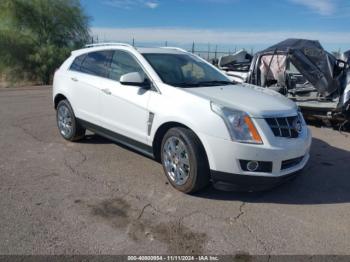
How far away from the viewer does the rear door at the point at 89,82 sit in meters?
5.30

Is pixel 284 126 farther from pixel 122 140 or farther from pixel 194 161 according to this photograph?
pixel 122 140

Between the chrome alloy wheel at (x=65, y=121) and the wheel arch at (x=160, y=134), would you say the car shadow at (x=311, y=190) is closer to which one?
the wheel arch at (x=160, y=134)

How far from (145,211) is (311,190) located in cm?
216

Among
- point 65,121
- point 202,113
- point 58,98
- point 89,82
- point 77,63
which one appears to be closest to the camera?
point 202,113

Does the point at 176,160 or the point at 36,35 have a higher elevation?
the point at 36,35

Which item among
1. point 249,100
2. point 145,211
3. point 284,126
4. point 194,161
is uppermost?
point 249,100

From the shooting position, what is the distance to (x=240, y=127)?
3.69 meters

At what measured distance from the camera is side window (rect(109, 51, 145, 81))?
4820mm

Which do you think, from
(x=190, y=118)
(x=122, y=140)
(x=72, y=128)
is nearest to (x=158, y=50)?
(x=122, y=140)

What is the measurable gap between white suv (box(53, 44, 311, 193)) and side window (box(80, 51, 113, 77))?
0.02 meters

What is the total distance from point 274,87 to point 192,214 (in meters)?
5.76

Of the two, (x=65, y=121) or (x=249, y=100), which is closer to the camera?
(x=249, y=100)

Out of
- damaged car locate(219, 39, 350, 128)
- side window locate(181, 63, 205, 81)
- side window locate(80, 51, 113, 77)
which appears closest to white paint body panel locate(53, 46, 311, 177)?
side window locate(80, 51, 113, 77)

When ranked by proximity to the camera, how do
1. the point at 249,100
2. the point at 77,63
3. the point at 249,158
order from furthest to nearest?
the point at 77,63 → the point at 249,100 → the point at 249,158
